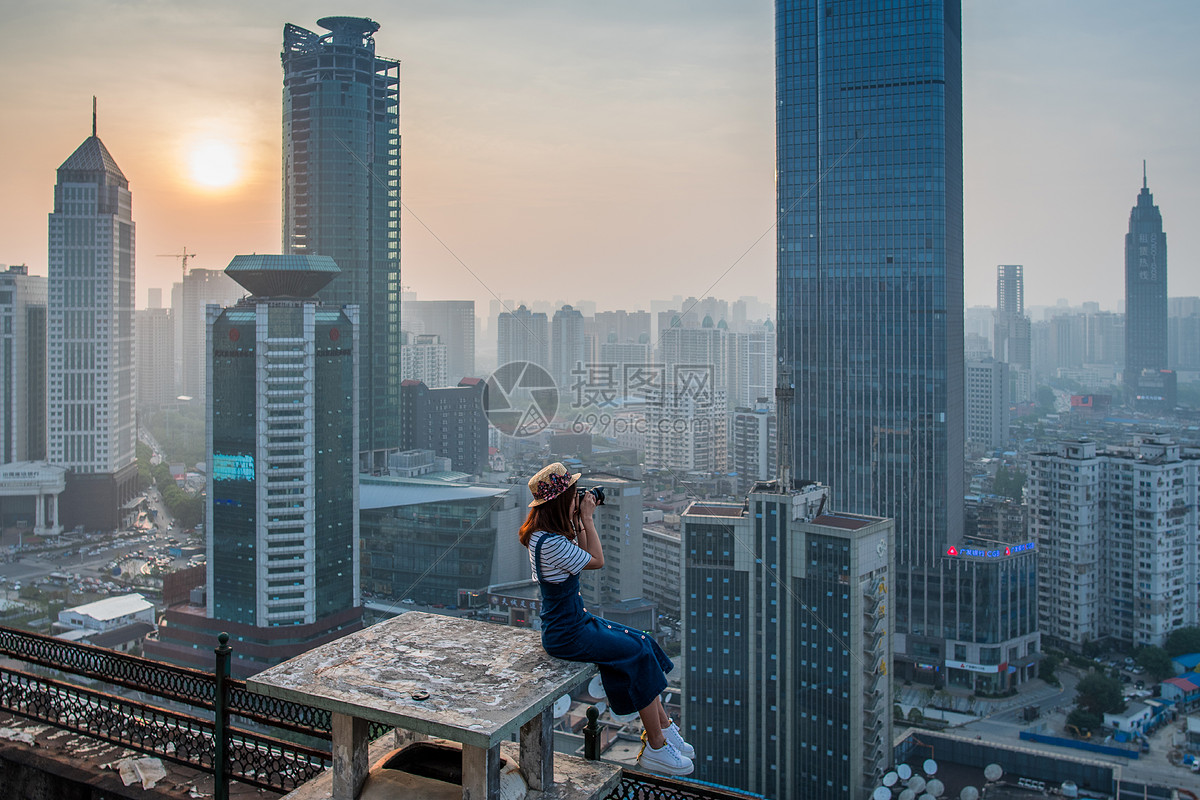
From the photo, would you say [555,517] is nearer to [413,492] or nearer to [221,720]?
[221,720]

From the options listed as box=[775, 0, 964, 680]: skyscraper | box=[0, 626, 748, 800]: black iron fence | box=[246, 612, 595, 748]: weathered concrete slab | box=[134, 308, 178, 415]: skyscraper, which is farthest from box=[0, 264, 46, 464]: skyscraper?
box=[246, 612, 595, 748]: weathered concrete slab

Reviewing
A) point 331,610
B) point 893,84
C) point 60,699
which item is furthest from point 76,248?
point 60,699

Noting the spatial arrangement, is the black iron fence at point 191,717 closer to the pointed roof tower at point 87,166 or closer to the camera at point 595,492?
the camera at point 595,492

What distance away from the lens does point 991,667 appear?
11.6m

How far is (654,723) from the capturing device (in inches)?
55.7

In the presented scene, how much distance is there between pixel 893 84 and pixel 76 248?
50.4ft

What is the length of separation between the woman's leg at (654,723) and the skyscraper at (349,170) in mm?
17605

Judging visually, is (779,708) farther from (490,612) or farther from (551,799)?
(551,799)

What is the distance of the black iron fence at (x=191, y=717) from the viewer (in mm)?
1359

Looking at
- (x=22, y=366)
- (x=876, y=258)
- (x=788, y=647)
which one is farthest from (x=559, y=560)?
(x=22, y=366)

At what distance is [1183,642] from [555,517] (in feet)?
44.2

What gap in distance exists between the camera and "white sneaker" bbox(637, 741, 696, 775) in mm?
1415

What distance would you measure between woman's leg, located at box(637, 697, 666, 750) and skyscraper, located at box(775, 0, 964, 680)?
12.1 metres

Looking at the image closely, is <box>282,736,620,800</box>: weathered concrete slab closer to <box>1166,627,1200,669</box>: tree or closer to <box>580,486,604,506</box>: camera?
<box>580,486,604,506</box>: camera
